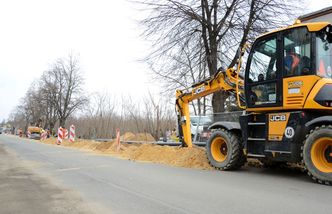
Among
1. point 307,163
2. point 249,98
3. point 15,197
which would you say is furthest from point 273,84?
point 15,197

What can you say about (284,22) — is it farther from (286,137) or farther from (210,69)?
(286,137)

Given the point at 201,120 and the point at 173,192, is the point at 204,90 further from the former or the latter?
the point at 173,192

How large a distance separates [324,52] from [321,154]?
8.06 feet

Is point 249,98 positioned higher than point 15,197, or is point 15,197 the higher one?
point 249,98

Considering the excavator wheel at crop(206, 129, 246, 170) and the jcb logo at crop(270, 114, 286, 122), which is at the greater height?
the jcb logo at crop(270, 114, 286, 122)

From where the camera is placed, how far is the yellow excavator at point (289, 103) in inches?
357

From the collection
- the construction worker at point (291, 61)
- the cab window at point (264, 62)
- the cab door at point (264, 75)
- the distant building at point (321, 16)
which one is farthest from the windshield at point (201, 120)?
the construction worker at point (291, 61)

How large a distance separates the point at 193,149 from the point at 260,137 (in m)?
3.80

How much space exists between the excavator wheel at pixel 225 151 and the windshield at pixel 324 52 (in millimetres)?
3303

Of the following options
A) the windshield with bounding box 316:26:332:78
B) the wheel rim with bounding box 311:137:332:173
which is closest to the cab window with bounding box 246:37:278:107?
the windshield with bounding box 316:26:332:78

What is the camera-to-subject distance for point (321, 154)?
29.8 ft

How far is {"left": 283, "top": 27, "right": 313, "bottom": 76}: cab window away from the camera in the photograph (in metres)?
9.46

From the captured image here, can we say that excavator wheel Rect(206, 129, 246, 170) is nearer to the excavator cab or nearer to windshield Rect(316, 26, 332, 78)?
the excavator cab

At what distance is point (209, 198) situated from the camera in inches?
299
